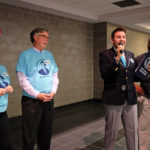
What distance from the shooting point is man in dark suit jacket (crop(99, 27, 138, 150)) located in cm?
185

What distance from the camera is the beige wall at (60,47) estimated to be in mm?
3852

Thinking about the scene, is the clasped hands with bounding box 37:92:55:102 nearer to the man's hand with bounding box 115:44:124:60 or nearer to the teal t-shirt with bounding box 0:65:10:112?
the teal t-shirt with bounding box 0:65:10:112

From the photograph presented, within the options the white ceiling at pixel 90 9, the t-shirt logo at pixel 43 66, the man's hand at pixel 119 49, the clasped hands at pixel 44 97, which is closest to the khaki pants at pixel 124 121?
the man's hand at pixel 119 49

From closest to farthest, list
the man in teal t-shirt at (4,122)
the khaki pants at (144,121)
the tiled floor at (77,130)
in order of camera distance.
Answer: the man in teal t-shirt at (4,122) < the khaki pants at (144,121) < the tiled floor at (77,130)

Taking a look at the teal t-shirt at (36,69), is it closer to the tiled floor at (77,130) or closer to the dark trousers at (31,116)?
the dark trousers at (31,116)

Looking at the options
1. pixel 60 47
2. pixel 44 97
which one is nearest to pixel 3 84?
pixel 44 97

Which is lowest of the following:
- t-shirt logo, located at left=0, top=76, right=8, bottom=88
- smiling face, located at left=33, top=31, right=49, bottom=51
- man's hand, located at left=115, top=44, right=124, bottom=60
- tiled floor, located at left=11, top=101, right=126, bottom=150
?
tiled floor, located at left=11, top=101, right=126, bottom=150

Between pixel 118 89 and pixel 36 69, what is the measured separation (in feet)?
2.88

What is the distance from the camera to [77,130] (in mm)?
3391

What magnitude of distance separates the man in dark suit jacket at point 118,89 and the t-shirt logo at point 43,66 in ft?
1.87

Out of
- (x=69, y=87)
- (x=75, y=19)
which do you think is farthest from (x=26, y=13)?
(x=69, y=87)

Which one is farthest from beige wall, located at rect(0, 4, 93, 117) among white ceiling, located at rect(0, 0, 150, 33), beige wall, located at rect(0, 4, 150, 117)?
white ceiling, located at rect(0, 0, 150, 33)

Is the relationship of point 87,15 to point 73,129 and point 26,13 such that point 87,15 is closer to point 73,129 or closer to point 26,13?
point 26,13

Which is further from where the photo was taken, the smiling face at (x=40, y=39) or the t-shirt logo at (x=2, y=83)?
the smiling face at (x=40, y=39)
